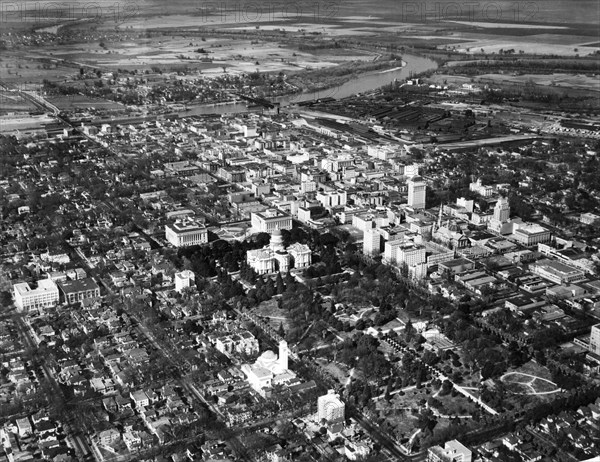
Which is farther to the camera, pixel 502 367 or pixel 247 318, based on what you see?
pixel 247 318

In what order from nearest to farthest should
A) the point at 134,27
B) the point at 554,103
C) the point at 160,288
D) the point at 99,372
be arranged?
the point at 99,372 → the point at 160,288 → the point at 554,103 → the point at 134,27

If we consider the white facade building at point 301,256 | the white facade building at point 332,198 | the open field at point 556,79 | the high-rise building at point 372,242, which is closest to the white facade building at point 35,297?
the white facade building at point 301,256

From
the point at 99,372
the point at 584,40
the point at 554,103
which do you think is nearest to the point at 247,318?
the point at 99,372

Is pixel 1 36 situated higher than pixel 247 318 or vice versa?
pixel 1 36

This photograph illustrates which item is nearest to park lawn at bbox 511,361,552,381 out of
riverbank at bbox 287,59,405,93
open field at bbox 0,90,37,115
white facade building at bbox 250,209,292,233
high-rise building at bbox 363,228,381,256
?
high-rise building at bbox 363,228,381,256

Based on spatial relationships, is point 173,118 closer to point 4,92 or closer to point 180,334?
point 4,92

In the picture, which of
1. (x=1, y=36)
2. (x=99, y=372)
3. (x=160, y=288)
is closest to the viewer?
(x=99, y=372)

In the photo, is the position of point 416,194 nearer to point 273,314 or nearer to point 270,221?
point 270,221
